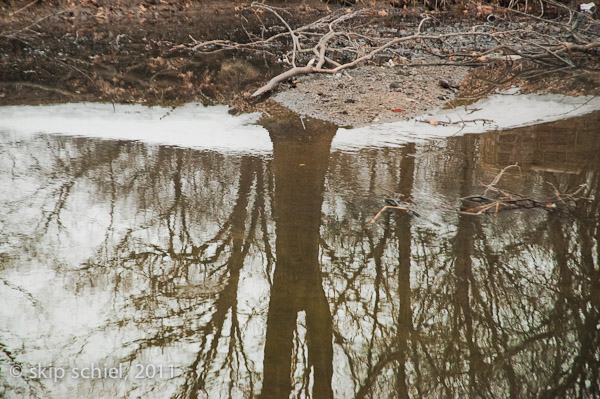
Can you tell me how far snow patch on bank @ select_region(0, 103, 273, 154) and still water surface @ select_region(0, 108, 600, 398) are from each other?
41cm

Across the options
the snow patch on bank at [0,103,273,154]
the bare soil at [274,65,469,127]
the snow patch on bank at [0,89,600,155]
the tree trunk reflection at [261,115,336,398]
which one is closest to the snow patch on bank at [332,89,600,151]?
the snow patch on bank at [0,89,600,155]

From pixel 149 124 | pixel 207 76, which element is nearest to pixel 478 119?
pixel 149 124

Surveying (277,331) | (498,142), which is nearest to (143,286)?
(277,331)

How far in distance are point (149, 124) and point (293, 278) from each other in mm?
3102

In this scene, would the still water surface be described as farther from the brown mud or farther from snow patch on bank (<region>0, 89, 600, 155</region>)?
the brown mud

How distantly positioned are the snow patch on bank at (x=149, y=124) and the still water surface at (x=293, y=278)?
0.41 m

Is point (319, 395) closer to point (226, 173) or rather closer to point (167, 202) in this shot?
point (167, 202)

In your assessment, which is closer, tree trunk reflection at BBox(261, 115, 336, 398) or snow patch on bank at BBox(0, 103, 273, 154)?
tree trunk reflection at BBox(261, 115, 336, 398)

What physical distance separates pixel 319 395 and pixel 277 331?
405 millimetres

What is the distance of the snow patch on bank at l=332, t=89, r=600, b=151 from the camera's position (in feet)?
15.5

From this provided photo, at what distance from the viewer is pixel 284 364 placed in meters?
2.15

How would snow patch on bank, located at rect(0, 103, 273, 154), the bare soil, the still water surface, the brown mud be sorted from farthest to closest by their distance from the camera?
the brown mud → the bare soil → snow patch on bank, located at rect(0, 103, 273, 154) → the still water surface

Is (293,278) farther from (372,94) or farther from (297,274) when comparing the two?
(372,94)

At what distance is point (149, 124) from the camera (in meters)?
5.11
